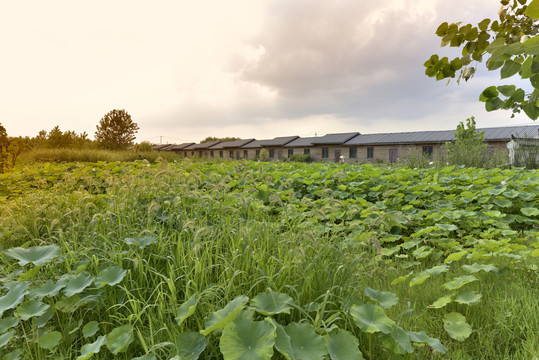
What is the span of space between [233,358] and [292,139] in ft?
127

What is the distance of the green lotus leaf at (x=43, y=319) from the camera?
77.2 inches

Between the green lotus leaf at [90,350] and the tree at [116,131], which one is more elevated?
the tree at [116,131]

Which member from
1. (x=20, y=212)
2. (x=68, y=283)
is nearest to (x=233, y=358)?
(x=68, y=283)

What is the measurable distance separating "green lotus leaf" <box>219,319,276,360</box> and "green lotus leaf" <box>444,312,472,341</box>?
1337mm

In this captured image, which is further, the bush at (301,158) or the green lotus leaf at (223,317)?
the bush at (301,158)

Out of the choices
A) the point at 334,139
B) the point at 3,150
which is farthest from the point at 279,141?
the point at 3,150

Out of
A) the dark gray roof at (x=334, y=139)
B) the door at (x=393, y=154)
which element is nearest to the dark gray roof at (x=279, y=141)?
the dark gray roof at (x=334, y=139)

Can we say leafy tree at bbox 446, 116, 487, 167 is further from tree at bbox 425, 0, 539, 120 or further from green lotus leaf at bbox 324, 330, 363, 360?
green lotus leaf at bbox 324, 330, 363, 360

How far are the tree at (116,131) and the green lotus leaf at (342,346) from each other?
3487cm

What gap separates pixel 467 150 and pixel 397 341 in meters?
12.2

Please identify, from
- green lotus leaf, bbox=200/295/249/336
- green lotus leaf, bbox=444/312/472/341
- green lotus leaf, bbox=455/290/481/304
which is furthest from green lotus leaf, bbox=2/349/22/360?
green lotus leaf, bbox=455/290/481/304

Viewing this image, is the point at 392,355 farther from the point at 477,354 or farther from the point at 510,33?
the point at 510,33

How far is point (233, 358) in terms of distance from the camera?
1328 mm

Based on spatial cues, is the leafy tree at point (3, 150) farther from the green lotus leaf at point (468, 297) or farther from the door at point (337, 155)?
the door at point (337, 155)
